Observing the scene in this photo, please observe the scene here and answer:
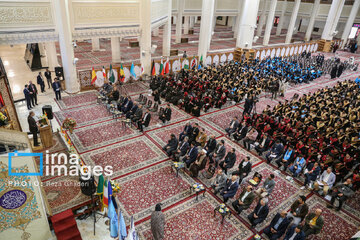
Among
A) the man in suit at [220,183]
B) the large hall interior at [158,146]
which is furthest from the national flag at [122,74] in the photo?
the man in suit at [220,183]

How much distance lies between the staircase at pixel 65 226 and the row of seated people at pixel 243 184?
367 cm

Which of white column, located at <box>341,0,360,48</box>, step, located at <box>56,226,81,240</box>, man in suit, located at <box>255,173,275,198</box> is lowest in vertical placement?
step, located at <box>56,226,81,240</box>

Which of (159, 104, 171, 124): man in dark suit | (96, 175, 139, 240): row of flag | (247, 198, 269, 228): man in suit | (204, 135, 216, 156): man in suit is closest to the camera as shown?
(96, 175, 139, 240): row of flag

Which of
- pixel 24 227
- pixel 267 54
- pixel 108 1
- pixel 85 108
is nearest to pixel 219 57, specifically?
pixel 267 54

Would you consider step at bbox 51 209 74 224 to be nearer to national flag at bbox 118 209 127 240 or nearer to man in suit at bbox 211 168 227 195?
national flag at bbox 118 209 127 240

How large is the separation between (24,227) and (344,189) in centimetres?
819

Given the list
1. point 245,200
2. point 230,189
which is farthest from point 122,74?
point 245,200

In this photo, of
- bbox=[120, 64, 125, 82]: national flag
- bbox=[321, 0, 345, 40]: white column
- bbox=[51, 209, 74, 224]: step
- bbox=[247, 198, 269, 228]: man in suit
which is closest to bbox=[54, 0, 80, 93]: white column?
bbox=[120, 64, 125, 82]: national flag

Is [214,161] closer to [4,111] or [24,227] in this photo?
[24,227]

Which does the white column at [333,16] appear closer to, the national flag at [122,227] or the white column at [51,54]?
the white column at [51,54]

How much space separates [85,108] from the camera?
483 inches

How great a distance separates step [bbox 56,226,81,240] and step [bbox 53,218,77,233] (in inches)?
3.5

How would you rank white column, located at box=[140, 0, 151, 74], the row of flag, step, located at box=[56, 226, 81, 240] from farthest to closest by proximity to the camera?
white column, located at box=[140, 0, 151, 74] → step, located at box=[56, 226, 81, 240] → the row of flag

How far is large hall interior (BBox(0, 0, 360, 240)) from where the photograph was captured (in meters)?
5.96
